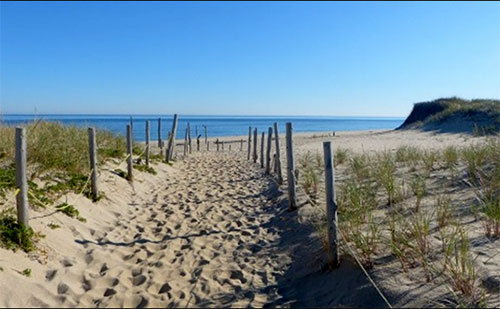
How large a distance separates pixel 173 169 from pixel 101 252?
788 centimetres

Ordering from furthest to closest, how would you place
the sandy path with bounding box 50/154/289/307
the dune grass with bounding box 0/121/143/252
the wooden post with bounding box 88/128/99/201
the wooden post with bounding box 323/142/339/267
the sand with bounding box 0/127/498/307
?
the wooden post with bounding box 88/128/99/201, the dune grass with bounding box 0/121/143/252, the wooden post with bounding box 323/142/339/267, the sandy path with bounding box 50/154/289/307, the sand with bounding box 0/127/498/307

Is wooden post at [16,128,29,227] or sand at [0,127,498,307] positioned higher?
wooden post at [16,128,29,227]

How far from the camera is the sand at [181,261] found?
11.0ft

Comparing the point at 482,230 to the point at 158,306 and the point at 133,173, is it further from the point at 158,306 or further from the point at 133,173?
the point at 133,173

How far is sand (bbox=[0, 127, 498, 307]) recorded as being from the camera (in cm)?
334

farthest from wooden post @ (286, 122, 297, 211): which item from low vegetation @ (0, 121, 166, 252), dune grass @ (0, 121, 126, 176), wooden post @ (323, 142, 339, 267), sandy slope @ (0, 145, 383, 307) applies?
dune grass @ (0, 121, 126, 176)

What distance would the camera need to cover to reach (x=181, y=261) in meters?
4.36

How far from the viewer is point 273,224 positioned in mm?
5980

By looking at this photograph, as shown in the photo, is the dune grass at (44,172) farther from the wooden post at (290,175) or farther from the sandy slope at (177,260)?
the wooden post at (290,175)

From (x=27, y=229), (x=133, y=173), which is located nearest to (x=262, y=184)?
(x=133, y=173)

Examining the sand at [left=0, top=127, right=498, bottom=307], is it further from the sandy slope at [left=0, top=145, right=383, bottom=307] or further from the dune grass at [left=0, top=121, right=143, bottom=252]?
the dune grass at [left=0, top=121, right=143, bottom=252]

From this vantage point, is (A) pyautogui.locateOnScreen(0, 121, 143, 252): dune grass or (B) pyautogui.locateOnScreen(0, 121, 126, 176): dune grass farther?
(B) pyautogui.locateOnScreen(0, 121, 126, 176): dune grass

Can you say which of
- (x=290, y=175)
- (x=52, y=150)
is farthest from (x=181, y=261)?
(x=52, y=150)

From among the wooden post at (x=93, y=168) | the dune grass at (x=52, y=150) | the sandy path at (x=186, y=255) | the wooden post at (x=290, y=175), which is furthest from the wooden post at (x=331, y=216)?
the dune grass at (x=52, y=150)
